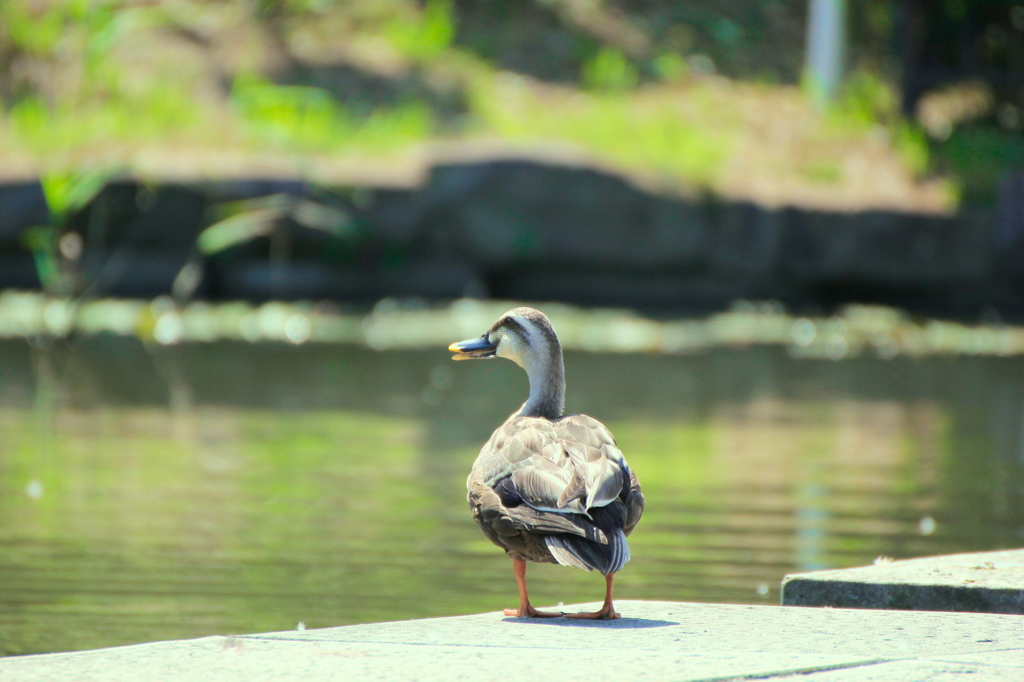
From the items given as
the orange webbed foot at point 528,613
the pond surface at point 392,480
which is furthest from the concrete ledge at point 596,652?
the pond surface at point 392,480

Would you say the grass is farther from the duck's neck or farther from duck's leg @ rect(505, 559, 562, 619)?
duck's leg @ rect(505, 559, 562, 619)

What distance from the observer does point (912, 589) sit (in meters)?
4.11

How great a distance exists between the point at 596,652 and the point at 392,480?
11.8 ft

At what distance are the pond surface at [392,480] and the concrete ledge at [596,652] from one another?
1032mm

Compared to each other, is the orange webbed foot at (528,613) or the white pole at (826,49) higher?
the white pole at (826,49)

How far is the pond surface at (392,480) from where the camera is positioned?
495cm

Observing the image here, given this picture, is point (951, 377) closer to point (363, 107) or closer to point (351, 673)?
point (363, 107)

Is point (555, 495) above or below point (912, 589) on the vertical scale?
above

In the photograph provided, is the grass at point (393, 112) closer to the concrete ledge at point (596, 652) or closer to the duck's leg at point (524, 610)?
the duck's leg at point (524, 610)

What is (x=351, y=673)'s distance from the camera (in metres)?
3.11

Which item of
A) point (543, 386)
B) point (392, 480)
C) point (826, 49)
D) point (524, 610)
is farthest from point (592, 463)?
point (826, 49)

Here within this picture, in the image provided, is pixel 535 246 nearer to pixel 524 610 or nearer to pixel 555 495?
pixel 524 610

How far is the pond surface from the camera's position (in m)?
4.95

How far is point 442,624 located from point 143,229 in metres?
11.3
